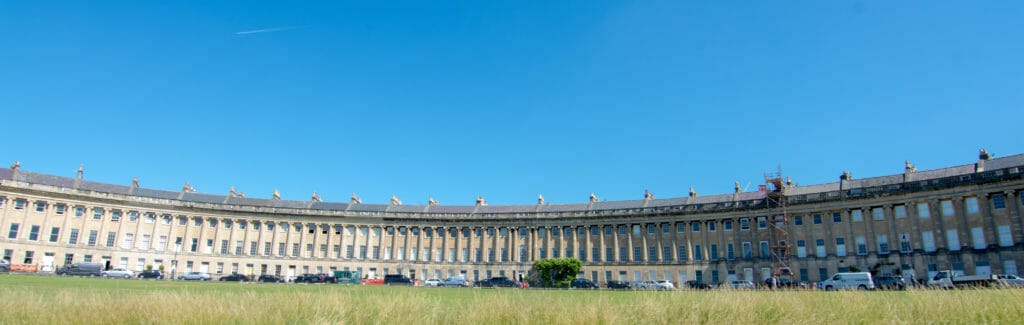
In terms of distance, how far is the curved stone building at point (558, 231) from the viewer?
52.2 m

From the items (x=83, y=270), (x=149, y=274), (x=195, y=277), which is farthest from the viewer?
(x=195, y=277)

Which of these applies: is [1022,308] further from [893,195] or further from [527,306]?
[893,195]

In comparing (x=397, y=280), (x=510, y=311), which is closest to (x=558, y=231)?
(x=397, y=280)

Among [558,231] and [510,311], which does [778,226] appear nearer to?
[558,231]

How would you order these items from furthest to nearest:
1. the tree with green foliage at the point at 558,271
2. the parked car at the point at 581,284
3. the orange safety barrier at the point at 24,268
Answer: the tree with green foliage at the point at 558,271
the parked car at the point at 581,284
the orange safety barrier at the point at 24,268

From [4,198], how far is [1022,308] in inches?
3228

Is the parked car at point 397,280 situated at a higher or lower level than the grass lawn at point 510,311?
higher

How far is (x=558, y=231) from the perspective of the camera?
7312cm

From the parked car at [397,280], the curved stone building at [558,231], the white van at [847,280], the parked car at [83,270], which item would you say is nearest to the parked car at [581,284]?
the curved stone building at [558,231]

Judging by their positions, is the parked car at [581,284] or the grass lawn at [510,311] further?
the parked car at [581,284]

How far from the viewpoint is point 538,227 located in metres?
74.2

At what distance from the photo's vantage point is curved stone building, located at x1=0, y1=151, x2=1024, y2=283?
52.2 meters

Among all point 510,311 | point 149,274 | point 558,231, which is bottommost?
point 510,311

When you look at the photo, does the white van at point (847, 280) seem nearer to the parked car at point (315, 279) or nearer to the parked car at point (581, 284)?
the parked car at point (581, 284)
